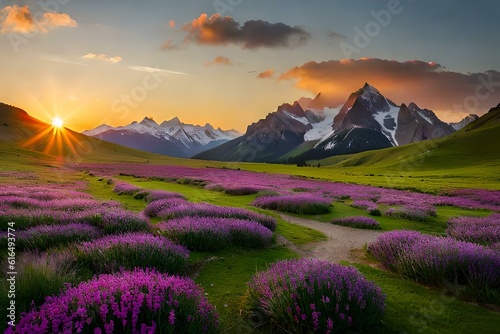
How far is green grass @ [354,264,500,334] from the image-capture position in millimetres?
5582

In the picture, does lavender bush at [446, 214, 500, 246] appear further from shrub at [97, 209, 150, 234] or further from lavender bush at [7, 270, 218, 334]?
shrub at [97, 209, 150, 234]

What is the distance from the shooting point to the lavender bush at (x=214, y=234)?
32.8 feet

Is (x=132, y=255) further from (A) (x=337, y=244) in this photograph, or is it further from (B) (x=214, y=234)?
(A) (x=337, y=244)

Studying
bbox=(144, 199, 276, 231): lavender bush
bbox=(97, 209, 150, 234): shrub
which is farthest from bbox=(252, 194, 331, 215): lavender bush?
bbox=(97, 209, 150, 234): shrub

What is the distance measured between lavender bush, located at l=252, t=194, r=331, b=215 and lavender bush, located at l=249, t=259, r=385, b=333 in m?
15.9

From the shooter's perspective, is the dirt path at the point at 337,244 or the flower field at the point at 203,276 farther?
the dirt path at the point at 337,244

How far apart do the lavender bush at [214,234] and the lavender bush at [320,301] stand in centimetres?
399

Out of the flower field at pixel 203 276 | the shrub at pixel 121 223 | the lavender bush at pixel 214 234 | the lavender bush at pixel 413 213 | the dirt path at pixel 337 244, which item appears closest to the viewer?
the flower field at pixel 203 276

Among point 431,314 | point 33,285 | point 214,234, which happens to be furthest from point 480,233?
point 33,285

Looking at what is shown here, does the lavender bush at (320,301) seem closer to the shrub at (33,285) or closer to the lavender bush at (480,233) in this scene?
the shrub at (33,285)

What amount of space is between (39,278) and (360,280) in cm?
564

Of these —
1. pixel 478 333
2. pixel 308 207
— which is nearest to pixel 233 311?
pixel 478 333

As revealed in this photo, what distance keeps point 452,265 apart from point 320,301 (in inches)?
172

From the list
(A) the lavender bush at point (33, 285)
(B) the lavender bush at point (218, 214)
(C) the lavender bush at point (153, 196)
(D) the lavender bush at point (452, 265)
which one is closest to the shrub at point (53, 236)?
(A) the lavender bush at point (33, 285)
